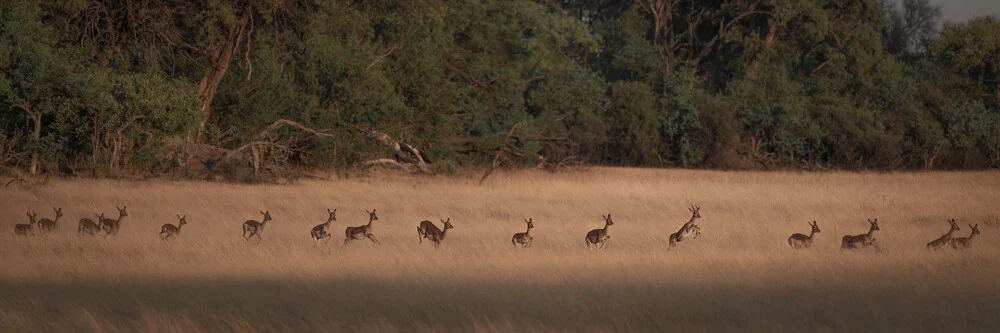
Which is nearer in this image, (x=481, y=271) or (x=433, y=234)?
(x=481, y=271)

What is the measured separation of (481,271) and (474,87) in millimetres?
27920

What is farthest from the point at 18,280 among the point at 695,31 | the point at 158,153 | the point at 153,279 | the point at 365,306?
the point at 695,31

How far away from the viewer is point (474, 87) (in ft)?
133

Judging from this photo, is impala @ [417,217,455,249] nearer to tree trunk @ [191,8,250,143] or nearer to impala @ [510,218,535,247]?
impala @ [510,218,535,247]

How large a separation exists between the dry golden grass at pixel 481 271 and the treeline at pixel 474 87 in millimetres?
3414

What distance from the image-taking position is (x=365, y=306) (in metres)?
10.1

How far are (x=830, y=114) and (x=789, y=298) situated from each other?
38.1 meters

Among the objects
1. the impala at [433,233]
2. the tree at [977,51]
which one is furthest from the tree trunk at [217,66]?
the tree at [977,51]

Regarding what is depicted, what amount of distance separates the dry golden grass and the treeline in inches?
134

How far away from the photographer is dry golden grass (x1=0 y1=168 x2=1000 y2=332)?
376 inches

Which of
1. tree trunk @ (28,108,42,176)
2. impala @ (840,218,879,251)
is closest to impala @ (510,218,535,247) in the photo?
impala @ (840,218,879,251)

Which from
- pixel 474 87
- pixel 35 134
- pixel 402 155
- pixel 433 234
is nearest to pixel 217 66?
pixel 35 134

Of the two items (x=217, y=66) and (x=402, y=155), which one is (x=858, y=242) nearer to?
(x=217, y=66)

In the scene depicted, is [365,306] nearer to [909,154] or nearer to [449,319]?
[449,319]
